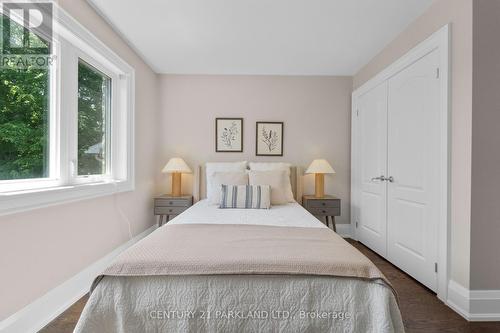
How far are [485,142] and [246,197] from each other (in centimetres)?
205

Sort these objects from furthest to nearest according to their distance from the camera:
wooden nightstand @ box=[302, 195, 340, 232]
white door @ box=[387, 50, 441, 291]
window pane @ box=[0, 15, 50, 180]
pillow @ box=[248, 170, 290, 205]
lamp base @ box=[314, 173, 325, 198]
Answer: lamp base @ box=[314, 173, 325, 198]
wooden nightstand @ box=[302, 195, 340, 232]
pillow @ box=[248, 170, 290, 205]
white door @ box=[387, 50, 441, 291]
window pane @ box=[0, 15, 50, 180]

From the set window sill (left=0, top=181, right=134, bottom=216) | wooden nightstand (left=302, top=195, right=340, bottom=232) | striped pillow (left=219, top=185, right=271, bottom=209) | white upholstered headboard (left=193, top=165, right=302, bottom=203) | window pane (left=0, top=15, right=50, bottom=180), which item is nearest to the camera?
window sill (left=0, top=181, right=134, bottom=216)

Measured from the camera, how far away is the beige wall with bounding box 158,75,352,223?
151 inches

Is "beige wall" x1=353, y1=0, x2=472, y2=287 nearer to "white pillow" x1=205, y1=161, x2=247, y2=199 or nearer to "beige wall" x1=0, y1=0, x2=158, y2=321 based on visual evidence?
"white pillow" x1=205, y1=161, x2=247, y2=199

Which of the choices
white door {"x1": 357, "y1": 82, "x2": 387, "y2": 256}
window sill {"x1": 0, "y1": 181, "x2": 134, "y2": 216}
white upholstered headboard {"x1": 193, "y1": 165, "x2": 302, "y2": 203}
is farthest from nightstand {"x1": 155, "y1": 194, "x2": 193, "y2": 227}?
white door {"x1": 357, "y1": 82, "x2": 387, "y2": 256}

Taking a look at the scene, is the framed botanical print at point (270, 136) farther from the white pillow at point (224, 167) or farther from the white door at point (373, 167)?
the white door at point (373, 167)

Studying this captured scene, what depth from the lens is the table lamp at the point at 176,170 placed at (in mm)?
3492

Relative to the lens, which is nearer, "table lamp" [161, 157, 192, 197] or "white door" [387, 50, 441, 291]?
"white door" [387, 50, 441, 291]

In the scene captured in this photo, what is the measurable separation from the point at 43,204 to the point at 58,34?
1310mm

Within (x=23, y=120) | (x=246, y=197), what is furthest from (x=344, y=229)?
(x=23, y=120)

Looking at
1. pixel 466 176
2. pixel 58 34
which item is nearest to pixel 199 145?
pixel 58 34

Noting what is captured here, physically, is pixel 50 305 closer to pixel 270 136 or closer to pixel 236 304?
pixel 236 304

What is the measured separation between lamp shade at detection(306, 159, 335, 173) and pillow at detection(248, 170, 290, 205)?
44 centimetres

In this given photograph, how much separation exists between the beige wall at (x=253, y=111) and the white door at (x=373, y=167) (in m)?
0.46
